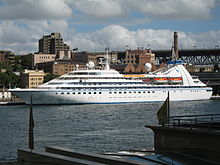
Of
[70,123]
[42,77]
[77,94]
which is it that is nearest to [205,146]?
[70,123]

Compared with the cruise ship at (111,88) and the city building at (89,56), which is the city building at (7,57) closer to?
the city building at (89,56)

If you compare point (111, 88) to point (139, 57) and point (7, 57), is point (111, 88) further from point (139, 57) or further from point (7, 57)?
point (7, 57)

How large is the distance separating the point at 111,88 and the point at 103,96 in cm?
207

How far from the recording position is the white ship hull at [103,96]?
80.8 m

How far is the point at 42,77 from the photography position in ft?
475

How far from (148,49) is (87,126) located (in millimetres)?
147268

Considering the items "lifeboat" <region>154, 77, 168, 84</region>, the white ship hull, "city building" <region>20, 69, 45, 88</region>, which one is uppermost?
"city building" <region>20, 69, 45, 88</region>

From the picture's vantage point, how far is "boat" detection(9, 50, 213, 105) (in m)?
81.6

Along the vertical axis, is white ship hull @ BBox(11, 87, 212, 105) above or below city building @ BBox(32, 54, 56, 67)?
below

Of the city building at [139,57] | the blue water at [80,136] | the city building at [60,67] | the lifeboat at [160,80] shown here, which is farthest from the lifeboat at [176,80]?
the city building at [139,57]

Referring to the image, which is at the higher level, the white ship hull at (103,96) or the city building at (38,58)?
the city building at (38,58)

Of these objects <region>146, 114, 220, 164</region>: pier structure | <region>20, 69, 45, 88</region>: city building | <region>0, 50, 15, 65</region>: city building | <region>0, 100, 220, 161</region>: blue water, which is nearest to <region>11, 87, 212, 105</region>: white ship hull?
<region>0, 100, 220, 161</region>: blue water

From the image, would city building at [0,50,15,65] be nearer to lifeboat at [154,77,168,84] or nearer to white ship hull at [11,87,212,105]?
lifeboat at [154,77,168,84]

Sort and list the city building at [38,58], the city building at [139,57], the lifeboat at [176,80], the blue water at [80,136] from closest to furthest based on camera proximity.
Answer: the blue water at [80,136]
the lifeboat at [176,80]
the city building at [139,57]
the city building at [38,58]
